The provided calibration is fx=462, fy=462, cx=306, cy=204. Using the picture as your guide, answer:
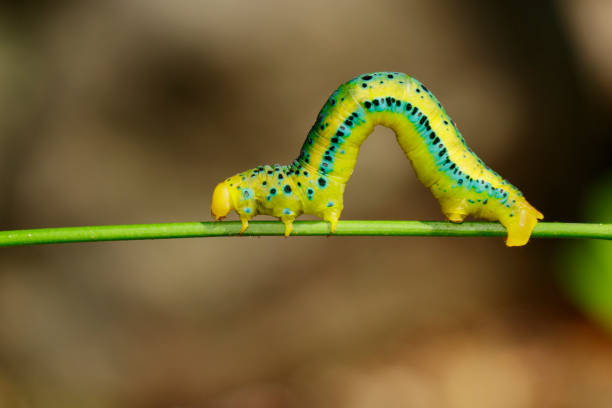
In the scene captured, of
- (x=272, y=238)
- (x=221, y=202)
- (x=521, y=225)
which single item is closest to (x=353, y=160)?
(x=221, y=202)

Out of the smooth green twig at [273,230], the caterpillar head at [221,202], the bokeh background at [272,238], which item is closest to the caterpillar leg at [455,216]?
the smooth green twig at [273,230]

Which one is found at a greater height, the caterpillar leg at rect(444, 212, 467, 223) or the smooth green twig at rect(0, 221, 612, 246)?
the caterpillar leg at rect(444, 212, 467, 223)

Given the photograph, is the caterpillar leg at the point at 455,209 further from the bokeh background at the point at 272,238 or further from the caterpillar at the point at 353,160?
the bokeh background at the point at 272,238

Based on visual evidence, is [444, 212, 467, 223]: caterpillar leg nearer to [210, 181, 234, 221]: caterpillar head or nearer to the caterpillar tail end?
the caterpillar tail end

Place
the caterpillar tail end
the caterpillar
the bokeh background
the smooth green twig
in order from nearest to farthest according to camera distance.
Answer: the smooth green twig, the caterpillar tail end, the caterpillar, the bokeh background

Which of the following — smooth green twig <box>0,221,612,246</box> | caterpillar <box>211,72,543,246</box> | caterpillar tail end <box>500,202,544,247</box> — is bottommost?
smooth green twig <box>0,221,612,246</box>

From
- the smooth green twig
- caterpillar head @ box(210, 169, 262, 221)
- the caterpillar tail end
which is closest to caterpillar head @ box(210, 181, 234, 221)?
caterpillar head @ box(210, 169, 262, 221)

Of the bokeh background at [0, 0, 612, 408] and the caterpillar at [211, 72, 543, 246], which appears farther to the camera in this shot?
the bokeh background at [0, 0, 612, 408]
